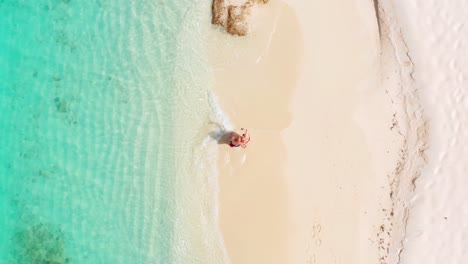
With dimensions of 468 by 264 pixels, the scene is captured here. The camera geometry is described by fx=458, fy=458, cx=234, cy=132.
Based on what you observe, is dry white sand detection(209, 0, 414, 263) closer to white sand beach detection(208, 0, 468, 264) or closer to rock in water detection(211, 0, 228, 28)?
white sand beach detection(208, 0, 468, 264)

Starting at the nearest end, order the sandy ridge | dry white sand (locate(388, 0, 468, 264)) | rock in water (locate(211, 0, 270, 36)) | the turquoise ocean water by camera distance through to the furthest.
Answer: dry white sand (locate(388, 0, 468, 264)) < the sandy ridge < the turquoise ocean water < rock in water (locate(211, 0, 270, 36))

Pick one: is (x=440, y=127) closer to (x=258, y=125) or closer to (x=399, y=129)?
(x=399, y=129)

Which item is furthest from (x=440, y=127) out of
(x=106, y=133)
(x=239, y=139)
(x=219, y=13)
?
(x=106, y=133)

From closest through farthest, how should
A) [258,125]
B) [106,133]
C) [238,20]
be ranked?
1. [258,125]
2. [238,20]
3. [106,133]

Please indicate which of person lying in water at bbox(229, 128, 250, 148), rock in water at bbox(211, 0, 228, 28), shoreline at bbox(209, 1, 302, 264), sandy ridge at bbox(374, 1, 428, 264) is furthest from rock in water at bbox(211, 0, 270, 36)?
sandy ridge at bbox(374, 1, 428, 264)

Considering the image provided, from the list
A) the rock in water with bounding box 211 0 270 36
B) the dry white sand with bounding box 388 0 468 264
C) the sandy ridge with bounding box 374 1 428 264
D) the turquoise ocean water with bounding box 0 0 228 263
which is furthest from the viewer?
the rock in water with bounding box 211 0 270 36

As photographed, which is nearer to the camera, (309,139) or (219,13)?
(309,139)

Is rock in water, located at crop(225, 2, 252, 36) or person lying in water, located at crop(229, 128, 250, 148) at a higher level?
rock in water, located at crop(225, 2, 252, 36)
